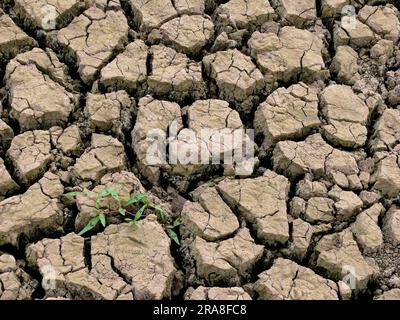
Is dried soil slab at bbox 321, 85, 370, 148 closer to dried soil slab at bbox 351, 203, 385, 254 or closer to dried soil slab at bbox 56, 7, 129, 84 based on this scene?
dried soil slab at bbox 351, 203, 385, 254

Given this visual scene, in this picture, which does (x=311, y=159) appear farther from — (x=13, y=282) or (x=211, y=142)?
(x=13, y=282)

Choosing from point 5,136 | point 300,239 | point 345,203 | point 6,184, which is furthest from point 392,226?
point 5,136

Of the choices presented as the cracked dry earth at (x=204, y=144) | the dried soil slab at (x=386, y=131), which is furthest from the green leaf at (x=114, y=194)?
the dried soil slab at (x=386, y=131)

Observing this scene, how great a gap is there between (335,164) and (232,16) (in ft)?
3.55

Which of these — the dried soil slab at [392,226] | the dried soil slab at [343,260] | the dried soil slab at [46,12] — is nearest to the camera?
the dried soil slab at [343,260]

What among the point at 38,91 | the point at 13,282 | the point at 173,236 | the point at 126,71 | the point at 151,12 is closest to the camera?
the point at 13,282

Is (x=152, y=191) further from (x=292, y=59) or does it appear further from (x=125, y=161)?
(x=292, y=59)

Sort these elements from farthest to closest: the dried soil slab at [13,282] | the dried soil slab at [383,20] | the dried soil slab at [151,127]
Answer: the dried soil slab at [383,20]
the dried soil slab at [151,127]
the dried soil slab at [13,282]

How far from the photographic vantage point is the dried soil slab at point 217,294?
8.65 ft

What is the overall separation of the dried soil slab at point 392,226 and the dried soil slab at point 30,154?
1669 mm

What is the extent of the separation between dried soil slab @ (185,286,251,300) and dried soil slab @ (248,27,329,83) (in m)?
1.25

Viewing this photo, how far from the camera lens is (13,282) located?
2.59m

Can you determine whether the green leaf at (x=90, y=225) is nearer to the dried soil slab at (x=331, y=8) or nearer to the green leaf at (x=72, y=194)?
the green leaf at (x=72, y=194)

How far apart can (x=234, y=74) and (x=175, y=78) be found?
1.07ft
